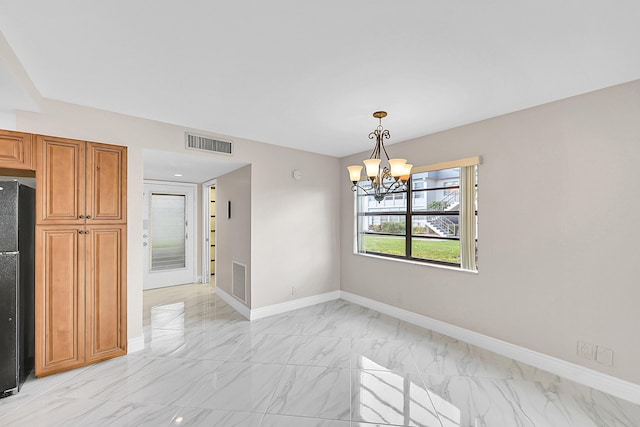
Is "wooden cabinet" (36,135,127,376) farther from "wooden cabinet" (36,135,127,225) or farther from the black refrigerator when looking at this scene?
the black refrigerator

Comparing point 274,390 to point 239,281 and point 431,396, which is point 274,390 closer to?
point 431,396

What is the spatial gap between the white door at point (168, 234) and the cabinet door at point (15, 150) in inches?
117

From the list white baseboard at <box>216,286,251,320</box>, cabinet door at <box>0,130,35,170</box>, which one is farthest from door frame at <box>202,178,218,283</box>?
cabinet door at <box>0,130,35,170</box>

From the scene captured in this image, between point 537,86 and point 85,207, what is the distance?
13.5 ft

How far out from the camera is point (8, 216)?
2.14m

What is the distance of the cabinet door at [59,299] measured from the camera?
2375mm

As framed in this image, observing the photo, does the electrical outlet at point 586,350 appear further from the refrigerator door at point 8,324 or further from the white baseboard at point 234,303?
the refrigerator door at point 8,324

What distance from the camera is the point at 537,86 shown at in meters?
2.24

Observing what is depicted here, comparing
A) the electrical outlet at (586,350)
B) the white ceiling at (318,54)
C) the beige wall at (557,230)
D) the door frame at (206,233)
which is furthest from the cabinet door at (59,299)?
the electrical outlet at (586,350)

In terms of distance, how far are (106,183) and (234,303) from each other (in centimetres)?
243

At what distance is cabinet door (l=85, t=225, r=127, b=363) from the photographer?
8.55 ft

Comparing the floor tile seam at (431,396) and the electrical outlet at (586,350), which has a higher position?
the electrical outlet at (586,350)

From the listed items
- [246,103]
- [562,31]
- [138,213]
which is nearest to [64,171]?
[138,213]

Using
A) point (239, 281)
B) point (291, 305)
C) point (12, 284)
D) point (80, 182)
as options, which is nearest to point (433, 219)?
point (291, 305)
